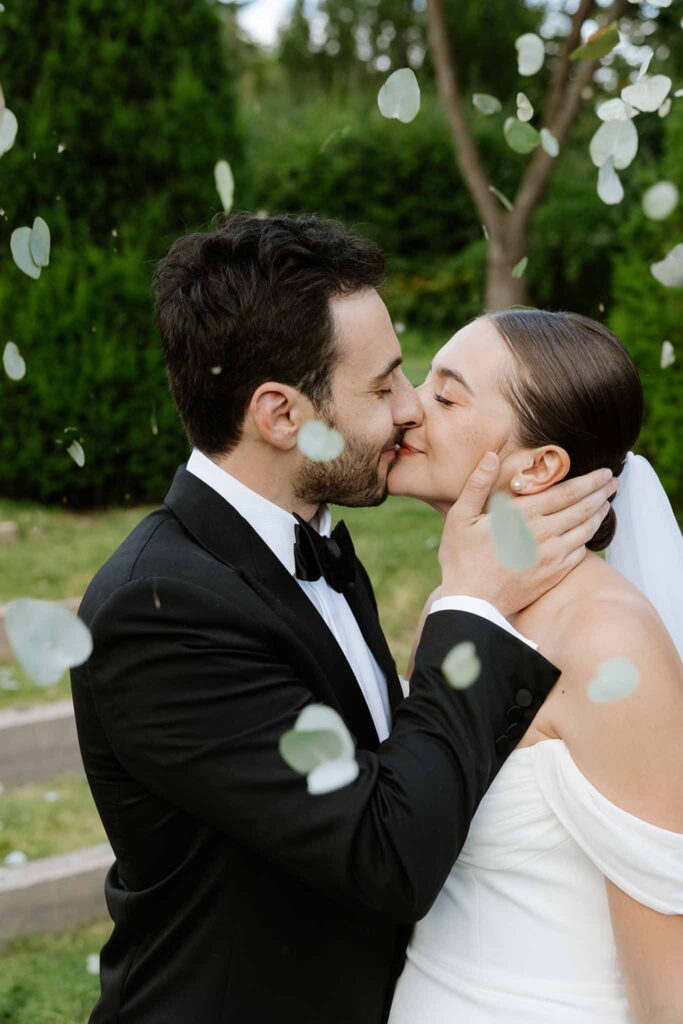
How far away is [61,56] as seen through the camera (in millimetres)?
5969

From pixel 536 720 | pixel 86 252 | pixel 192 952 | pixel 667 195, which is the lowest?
pixel 86 252

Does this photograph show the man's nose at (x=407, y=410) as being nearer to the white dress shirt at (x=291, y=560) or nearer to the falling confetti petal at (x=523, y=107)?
the white dress shirt at (x=291, y=560)

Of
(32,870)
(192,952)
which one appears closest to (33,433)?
(32,870)

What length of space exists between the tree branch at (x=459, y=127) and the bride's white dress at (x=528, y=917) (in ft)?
18.9

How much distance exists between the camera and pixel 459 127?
7.24 m

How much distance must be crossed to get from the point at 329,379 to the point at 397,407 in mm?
190

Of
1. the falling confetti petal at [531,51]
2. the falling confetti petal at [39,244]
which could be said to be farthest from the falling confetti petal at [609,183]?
the falling confetti petal at [39,244]

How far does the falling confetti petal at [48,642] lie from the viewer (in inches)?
56.1

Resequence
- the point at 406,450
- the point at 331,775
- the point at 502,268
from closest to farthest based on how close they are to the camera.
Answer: the point at 331,775 < the point at 406,450 < the point at 502,268

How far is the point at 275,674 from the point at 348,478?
1.98ft

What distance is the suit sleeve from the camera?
5.40 ft

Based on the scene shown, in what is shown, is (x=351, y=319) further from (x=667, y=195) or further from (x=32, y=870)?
(x=32, y=870)

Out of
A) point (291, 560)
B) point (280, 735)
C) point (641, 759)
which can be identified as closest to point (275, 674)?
point (280, 735)

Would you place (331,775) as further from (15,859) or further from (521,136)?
(15,859)
